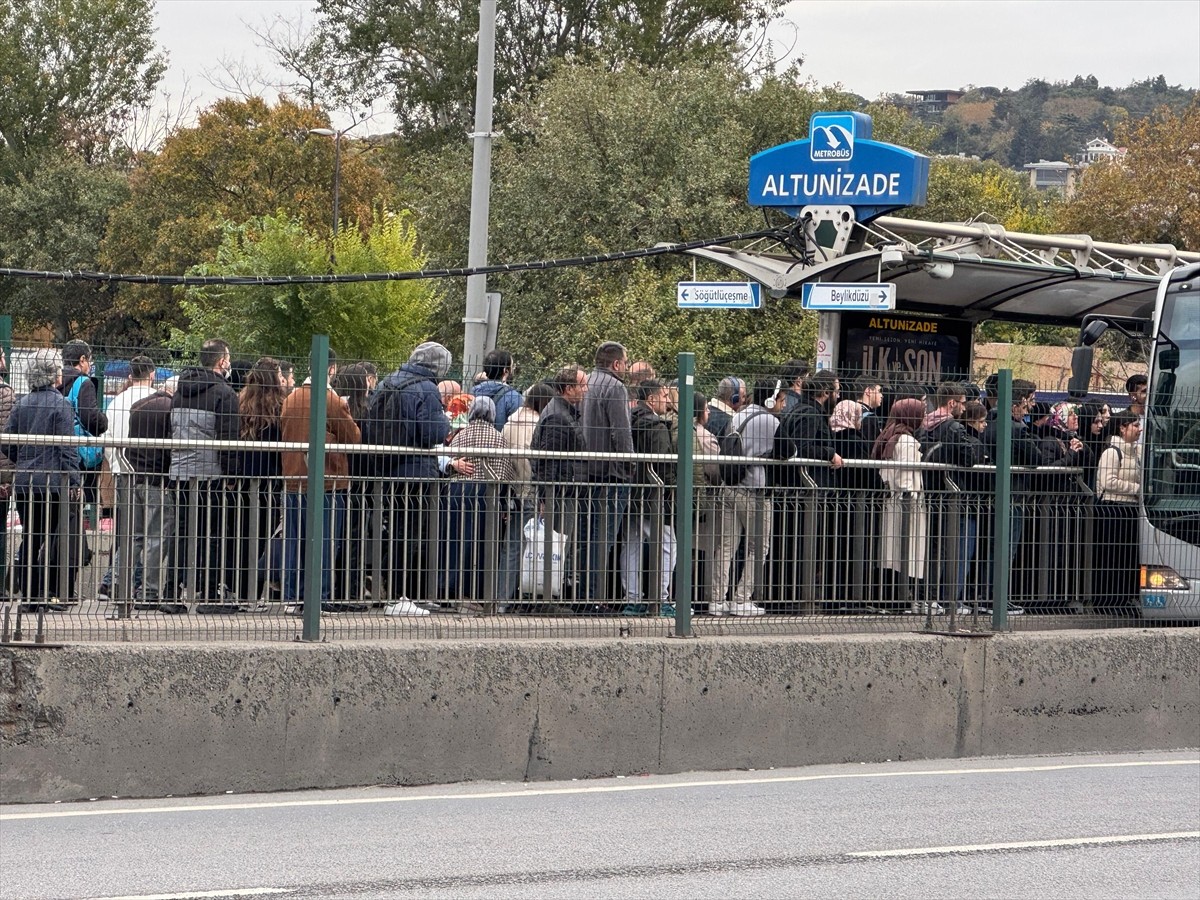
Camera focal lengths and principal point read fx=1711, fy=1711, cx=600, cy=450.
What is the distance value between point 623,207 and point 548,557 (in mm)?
21424

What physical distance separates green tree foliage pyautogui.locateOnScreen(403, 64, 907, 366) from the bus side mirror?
14.9 m

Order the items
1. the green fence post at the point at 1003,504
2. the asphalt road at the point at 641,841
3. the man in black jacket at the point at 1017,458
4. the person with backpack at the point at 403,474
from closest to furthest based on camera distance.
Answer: the asphalt road at the point at 641,841 → the person with backpack at the point at 403,474 → the green fence post at the point at 1003,504 → the man in black jacket at the point at 1017,458

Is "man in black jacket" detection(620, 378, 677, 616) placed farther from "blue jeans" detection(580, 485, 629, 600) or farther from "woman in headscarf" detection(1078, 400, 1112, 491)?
"woman in headscarf" detection(1078, 400, 1112, 491)

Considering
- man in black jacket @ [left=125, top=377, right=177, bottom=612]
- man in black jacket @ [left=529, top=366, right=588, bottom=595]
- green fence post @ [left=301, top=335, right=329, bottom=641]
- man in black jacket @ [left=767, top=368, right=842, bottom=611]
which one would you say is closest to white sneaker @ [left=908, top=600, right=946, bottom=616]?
man in black jacket @ [left=767, top=368, right=842, bottom=611]

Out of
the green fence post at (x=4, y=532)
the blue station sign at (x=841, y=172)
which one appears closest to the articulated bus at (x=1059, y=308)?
the blue station sign at (x=841, y=172)

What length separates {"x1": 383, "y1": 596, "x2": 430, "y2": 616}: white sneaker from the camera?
9008mm

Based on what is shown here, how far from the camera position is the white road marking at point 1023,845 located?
288 inches

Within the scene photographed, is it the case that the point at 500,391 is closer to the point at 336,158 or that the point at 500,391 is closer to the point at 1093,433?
the point at 1093,433

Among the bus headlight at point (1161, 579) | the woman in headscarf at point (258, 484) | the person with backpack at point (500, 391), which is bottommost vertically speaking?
the bus headlight at point (1161, 579)

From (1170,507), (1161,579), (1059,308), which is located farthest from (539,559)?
(1059,308)

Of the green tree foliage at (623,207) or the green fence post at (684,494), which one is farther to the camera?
the green tree foliage at (623,207)

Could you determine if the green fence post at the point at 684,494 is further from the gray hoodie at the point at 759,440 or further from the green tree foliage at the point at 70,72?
the green tree foliage at the point at 70,72

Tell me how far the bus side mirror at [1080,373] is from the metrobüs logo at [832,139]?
144 inches

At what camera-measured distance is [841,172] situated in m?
15.2
